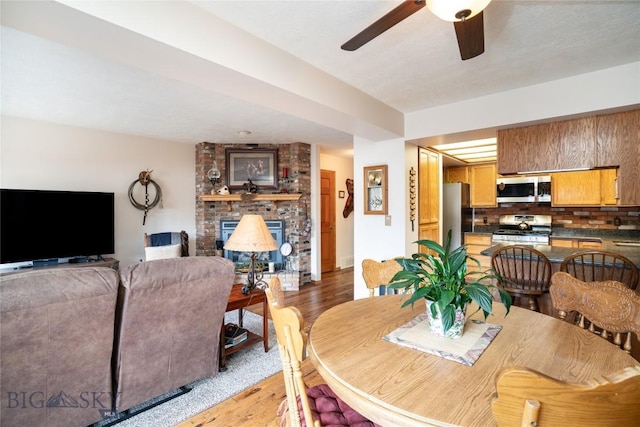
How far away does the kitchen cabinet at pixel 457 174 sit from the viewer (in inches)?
218

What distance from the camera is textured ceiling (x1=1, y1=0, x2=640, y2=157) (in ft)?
5.34

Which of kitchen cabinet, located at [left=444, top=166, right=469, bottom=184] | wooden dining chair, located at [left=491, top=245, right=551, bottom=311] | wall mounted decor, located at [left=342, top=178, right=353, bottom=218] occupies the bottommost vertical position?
wooden dining chair, located at [left=491, top=245, right=551, bottom=311]

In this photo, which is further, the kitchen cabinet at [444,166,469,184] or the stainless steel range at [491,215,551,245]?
the kitchen cabinet at [444,166,469,184]

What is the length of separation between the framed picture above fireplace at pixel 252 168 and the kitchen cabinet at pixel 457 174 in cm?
335

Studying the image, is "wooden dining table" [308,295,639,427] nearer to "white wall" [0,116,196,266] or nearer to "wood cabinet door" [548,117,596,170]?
"wood cabinet door" [548,117,596,170]

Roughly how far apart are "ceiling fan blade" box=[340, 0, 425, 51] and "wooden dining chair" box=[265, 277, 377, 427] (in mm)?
1318

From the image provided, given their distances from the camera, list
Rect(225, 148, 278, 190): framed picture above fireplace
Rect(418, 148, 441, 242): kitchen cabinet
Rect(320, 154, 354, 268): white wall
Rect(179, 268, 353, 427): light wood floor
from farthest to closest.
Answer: Rect(320, 154, 354, 268): white wall < Rect(225, 148, 278, 190): framed picture above fireplace < Rect(418, 148, 441, 242): kitchen cabinet < Rect(179, 268, 353, 427): light wood floor

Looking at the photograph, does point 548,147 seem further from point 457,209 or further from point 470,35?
point 457,209

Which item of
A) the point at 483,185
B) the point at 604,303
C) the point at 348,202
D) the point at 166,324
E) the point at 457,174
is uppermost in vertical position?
the point at 457,174

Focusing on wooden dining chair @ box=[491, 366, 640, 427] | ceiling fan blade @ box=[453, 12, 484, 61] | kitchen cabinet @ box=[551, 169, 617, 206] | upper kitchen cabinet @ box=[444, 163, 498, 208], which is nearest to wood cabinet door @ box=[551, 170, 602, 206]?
kitchen cabinet @ box=[551, 169, 617, 206]

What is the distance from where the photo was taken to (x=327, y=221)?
6070mm

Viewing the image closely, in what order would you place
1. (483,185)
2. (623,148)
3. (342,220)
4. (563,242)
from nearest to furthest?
(623,148), (563,242), (483,185), (342,220)

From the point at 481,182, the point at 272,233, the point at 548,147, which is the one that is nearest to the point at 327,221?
the point at 272,233

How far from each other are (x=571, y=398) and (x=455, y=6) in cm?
139
